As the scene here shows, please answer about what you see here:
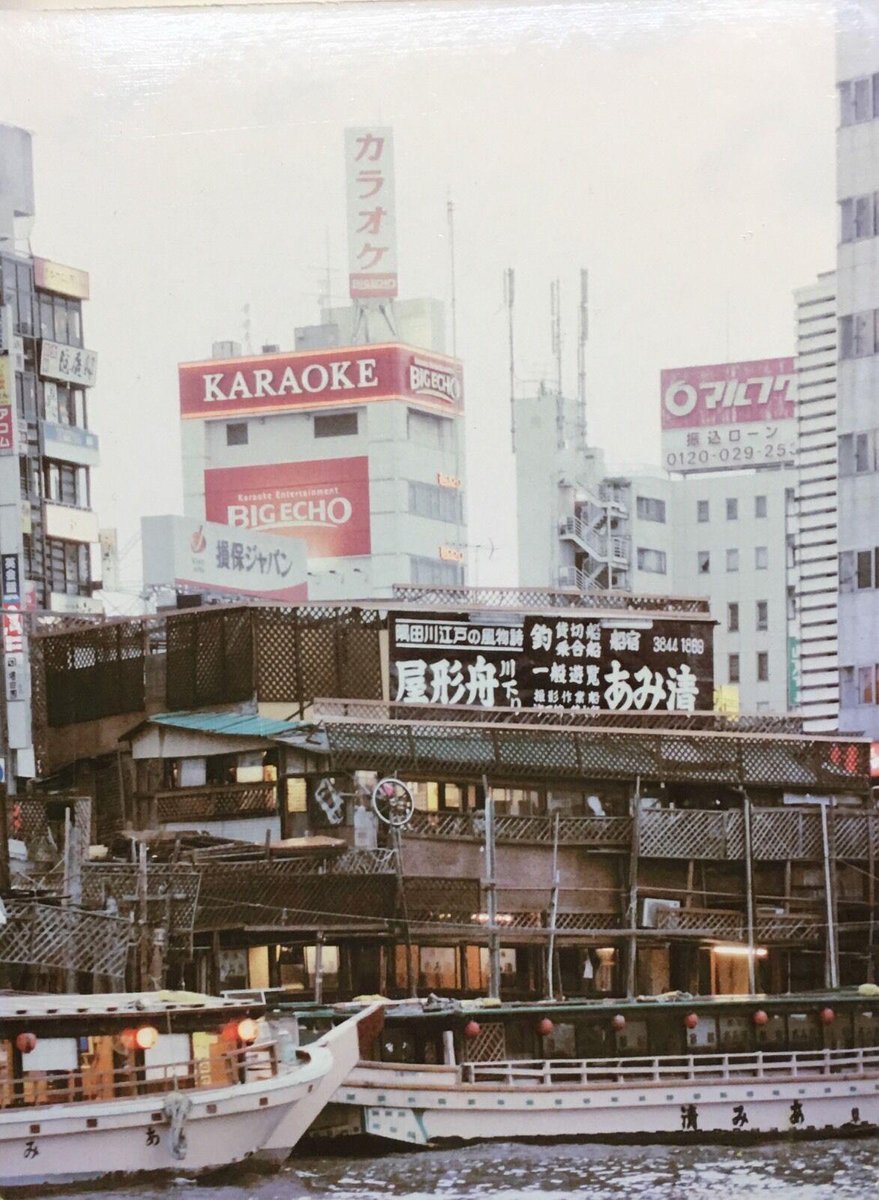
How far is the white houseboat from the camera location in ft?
51.1

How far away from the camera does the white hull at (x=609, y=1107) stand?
17703 millimetres

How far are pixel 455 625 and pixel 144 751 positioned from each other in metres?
2.59

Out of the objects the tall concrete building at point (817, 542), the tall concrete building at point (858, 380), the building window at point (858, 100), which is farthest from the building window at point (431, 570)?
the building window at point (858, 100)

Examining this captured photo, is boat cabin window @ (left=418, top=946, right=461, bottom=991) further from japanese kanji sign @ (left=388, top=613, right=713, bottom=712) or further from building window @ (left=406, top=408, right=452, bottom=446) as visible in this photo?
building window @ (left=406, top=408, right=452, bottom=446)

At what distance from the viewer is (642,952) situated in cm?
2095

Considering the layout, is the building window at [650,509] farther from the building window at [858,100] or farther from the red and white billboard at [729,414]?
the building window at [858,100]

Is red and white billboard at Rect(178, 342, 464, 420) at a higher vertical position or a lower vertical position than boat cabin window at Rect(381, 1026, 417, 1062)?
higher

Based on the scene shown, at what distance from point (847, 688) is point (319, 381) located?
645 centimetres

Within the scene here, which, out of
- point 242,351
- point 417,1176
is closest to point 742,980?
point 417,1176

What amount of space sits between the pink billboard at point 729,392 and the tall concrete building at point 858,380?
72cm

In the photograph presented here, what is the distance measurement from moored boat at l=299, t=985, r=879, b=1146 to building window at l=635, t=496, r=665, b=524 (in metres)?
22.9

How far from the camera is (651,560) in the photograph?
138 feet

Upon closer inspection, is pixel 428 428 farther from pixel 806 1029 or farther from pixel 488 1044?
pixel 488 1044

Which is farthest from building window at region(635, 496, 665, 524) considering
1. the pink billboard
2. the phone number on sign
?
the pink billboard
